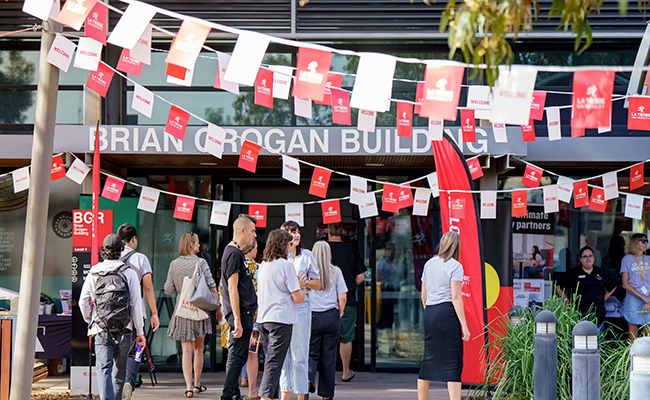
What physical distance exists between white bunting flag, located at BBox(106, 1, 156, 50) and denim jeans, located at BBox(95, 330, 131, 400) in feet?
8.29

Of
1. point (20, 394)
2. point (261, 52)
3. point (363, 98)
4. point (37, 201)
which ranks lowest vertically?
point (20, 394)

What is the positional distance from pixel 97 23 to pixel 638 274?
7.22 meters

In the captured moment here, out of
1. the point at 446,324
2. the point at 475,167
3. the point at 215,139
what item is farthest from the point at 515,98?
the point at 475,167

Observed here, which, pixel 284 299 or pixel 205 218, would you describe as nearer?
pixel 284 299

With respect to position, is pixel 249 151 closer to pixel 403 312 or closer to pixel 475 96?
pixel 475 96

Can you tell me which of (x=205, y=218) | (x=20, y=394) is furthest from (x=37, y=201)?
(x=205, y=218)

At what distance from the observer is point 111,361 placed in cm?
573

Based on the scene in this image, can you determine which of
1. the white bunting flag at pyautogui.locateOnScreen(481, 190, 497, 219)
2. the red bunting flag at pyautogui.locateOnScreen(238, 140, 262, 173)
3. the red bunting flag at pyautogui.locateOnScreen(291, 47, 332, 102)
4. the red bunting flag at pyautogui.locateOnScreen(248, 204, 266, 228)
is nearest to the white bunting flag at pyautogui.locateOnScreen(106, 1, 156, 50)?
the red bunting flag at pyautogui.locateOnScreen(291, 47, 332, 102)

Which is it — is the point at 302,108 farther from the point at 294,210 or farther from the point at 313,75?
the point at 294,210

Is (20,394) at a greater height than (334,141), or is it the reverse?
(334,141)

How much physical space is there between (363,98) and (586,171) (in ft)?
18.9

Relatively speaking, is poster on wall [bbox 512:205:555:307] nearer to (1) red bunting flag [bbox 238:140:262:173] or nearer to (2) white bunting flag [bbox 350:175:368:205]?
(2) white bunting flag [bbox 350:175:368:205]

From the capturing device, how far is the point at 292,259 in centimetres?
651

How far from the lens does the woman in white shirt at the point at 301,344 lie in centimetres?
625
